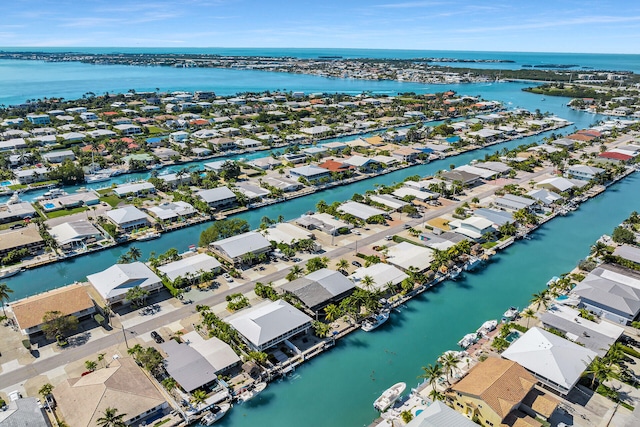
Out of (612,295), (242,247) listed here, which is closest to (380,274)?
(242,247)

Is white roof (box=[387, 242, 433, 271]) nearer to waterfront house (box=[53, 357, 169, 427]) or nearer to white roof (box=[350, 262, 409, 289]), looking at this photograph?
white roof (box=[350, 262, 409, 289])

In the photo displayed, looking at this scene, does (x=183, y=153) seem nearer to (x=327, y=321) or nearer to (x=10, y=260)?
(x=10, y=260)

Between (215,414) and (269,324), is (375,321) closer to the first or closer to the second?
(269,324)

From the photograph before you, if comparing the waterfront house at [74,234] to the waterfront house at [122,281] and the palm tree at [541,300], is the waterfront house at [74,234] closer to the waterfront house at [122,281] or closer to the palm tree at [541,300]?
the waterfront house at [122,281]

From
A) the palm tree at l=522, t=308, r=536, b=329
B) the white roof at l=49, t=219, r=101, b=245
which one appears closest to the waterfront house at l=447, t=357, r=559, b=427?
the palm tree at l=522, t=308, r=536, b=329

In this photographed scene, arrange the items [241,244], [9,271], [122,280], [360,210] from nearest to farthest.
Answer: [122,280] < [9,271] < [241,244] < [360,210]

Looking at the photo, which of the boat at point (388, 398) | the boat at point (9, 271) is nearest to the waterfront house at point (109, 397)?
the boat at point (388, 398)
